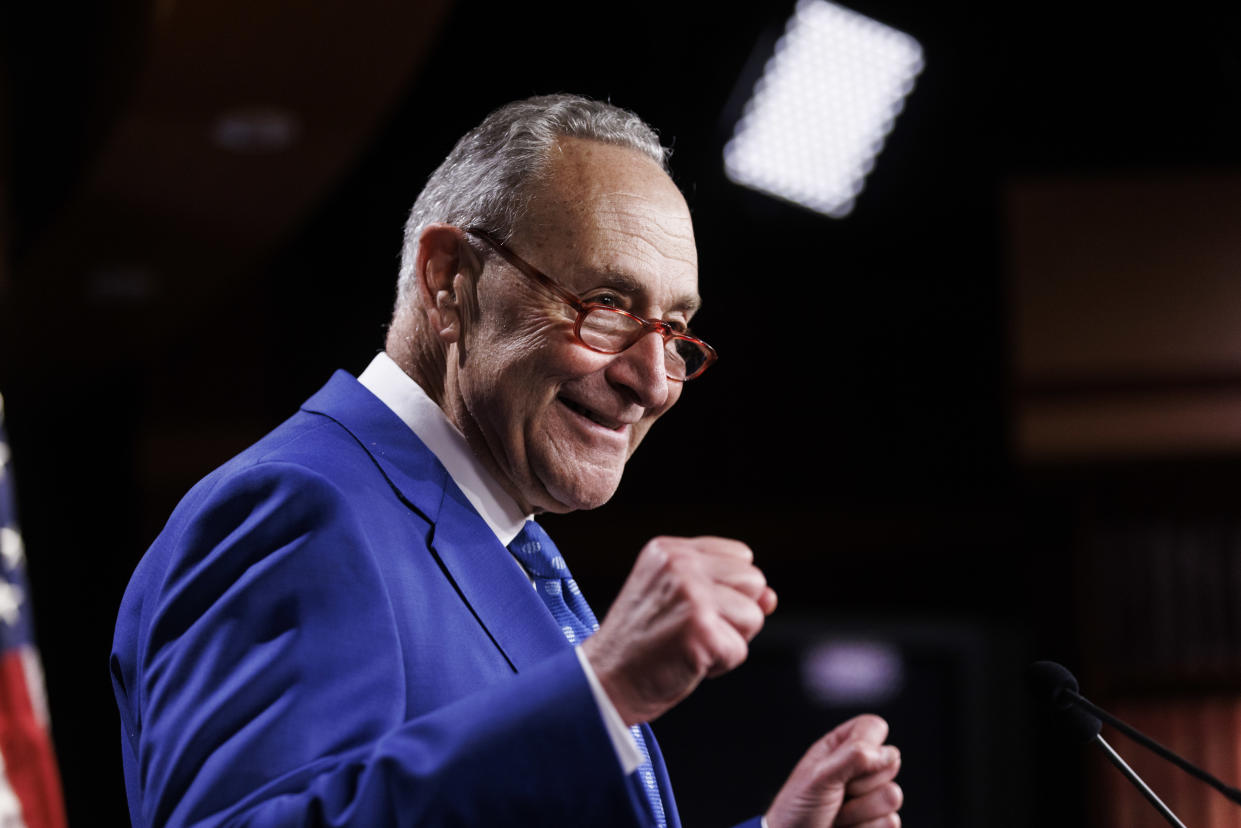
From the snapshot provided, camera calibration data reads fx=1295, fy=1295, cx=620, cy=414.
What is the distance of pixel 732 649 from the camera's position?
84 centimetres

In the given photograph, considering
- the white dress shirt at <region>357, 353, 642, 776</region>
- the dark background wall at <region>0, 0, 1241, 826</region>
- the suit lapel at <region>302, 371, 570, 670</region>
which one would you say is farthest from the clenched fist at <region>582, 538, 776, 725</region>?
the dark background wall at <region>0, 0, 1241, 826</region>

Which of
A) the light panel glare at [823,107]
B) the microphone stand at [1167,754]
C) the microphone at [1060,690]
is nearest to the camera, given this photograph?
the microphone stand at [1167,754]

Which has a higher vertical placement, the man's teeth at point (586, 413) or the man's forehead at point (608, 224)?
the man's forehead at point (608, 224)

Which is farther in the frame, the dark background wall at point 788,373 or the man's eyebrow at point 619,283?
the dark background wall at point 788,373

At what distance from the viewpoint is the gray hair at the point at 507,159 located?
1.29 meters

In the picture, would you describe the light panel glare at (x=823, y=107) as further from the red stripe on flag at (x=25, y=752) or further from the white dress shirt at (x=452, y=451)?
the white dress shirt at (x=452, y=451)

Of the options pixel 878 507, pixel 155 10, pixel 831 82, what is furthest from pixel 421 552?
pixel 878 507

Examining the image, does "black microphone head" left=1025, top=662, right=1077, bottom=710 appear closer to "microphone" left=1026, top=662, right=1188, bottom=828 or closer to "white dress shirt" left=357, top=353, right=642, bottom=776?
"microphone" left=1026, top=662, right=1188, bottom=828

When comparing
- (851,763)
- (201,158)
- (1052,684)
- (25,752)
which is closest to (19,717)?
Result: (25,752)

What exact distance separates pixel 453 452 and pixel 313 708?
0.38 m

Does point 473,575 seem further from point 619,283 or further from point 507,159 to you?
point 507,159

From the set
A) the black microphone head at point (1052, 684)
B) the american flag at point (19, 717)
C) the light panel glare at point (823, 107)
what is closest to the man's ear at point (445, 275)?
the black microphone head at point (1052, 684)

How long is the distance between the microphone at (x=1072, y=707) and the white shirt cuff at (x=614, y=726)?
46 cm

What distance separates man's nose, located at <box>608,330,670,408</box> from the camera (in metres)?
1.27
